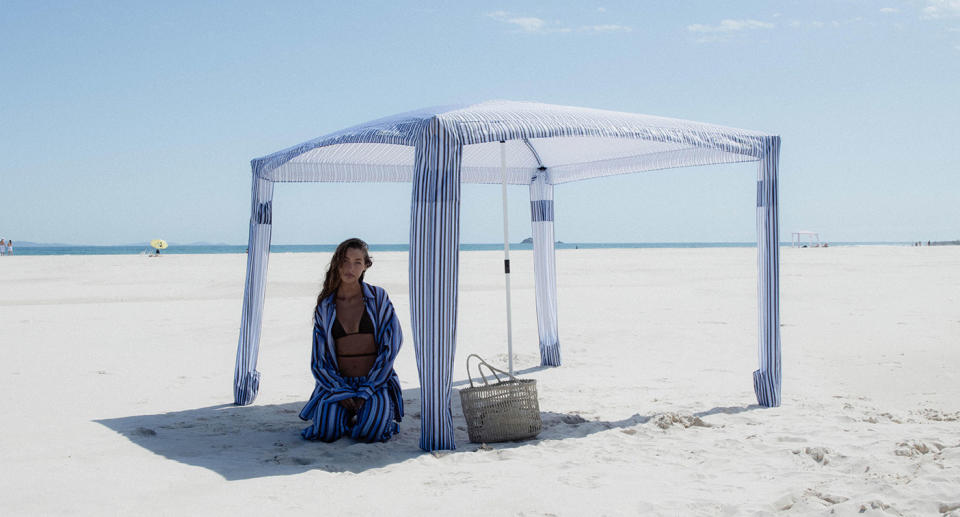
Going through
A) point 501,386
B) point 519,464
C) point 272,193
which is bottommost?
point 519,464

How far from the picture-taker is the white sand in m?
3.69

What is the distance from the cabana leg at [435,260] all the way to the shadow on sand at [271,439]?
0.46 meters

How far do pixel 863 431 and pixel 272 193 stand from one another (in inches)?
198

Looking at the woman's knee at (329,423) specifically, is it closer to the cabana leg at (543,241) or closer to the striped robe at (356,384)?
the striped robe at (356,384)

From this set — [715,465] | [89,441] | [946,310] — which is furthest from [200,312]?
[946,310]

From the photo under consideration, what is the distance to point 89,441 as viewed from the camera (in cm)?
489

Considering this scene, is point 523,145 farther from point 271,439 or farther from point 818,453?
point 818,453

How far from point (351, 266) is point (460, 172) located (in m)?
1.09

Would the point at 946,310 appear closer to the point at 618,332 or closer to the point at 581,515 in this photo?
the point at 618,332

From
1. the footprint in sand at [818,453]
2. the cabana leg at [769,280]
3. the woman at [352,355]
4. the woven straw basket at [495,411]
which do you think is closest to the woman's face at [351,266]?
the woman at [352,355]

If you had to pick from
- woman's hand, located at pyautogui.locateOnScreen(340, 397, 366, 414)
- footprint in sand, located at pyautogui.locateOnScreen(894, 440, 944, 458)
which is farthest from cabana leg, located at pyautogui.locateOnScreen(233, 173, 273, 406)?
footprint in sand, located at pyautogui.locateOnScreen(894, 440, 944, 458)

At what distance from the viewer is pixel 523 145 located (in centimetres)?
771

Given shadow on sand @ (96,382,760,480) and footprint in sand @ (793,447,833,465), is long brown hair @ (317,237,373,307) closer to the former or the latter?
shadow on sand @ (96,382,760,480)

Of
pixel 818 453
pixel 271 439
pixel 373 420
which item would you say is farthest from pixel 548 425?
pixel 271 439
